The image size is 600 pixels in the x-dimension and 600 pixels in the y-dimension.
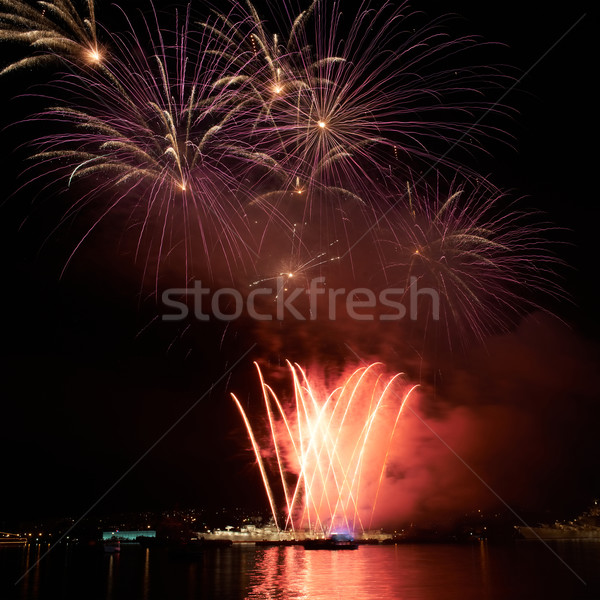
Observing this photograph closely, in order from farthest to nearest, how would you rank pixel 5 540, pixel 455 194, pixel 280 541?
1. pixel 5 540
2. pixel 280 541
3. pixel 455 194

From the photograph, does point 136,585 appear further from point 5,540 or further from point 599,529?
point 599,529

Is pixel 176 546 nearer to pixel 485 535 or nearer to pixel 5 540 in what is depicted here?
pixel 5 540

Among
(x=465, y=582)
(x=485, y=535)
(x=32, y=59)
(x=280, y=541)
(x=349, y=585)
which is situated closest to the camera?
(x=32, y=59)

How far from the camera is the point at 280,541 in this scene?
110m

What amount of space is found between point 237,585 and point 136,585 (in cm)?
691

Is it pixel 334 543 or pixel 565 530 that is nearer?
pixel 334 543

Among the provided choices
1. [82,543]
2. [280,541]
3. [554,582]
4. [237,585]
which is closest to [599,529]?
[280,541]

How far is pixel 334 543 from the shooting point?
81.4 metres

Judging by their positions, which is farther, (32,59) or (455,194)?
(455,194)

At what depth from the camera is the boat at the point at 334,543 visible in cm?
8062

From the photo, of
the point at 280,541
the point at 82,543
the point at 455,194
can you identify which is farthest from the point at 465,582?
the point at 82,543

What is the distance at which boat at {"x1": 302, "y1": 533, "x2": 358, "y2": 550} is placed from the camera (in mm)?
80625

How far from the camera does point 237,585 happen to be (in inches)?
1320

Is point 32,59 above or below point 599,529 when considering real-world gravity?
above
